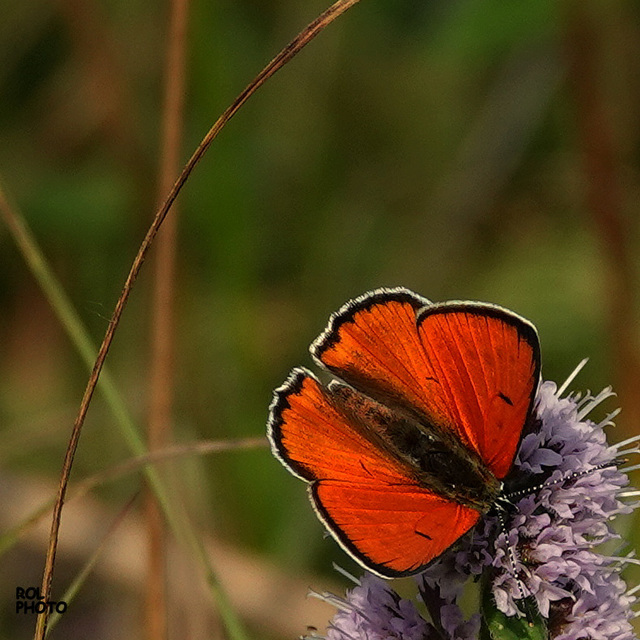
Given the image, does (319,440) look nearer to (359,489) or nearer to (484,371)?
(359,489)

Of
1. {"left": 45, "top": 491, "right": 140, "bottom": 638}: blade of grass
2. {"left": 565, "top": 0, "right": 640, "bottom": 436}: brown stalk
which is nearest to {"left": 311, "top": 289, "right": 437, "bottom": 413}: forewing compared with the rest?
{"left": 45, "top": 491, "right": 140, "bottom": 638}: blade of grass

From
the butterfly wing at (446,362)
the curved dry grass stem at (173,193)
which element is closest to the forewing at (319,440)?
the butterfly wing at (446,362)

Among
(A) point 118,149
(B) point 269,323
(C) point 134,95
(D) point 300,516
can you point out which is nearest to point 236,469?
(D) point 300,516

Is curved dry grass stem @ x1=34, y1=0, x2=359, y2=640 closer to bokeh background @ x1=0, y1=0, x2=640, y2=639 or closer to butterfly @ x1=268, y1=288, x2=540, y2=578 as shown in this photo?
butterfly @ x1=268, y1=288, x2=540, y2=578

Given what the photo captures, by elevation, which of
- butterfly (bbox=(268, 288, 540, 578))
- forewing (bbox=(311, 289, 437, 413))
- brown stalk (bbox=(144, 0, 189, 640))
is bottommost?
butterfly (bbox=(268, 288, 540, 578))

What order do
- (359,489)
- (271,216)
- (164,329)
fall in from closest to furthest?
(359,489) < (164,329) < (271,216)

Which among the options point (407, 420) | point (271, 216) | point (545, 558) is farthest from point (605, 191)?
point (545, 558)

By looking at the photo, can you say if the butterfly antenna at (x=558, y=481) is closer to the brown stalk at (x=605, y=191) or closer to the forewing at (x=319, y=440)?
the forewing at (x=319, y=440)
